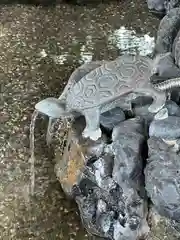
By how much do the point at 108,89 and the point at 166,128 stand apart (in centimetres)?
29

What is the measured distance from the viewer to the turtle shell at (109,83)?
2137mm

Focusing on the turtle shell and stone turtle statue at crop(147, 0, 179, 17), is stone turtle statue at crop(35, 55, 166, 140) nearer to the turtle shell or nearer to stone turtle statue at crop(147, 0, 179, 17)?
the turtle shell

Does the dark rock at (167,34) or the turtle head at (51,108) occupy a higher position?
the dark rock at (167,34)

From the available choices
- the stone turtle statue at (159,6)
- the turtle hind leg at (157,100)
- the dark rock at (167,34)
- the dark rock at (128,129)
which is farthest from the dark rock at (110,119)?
the stone turtle statue at (159,6)

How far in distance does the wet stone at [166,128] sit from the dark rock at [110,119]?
19 cm

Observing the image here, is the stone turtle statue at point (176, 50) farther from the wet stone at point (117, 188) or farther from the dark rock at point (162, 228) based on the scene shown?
the dark rock at point (162, 228)

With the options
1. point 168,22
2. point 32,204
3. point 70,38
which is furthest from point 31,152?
point 70,38

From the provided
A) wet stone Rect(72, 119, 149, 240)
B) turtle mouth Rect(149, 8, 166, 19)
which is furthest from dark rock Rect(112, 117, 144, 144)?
turtle mouth Rect(149, 8, 166, 19)

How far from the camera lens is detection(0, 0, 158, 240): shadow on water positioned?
2322 mm

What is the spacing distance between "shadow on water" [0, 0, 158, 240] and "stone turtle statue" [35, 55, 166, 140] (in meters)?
0.42

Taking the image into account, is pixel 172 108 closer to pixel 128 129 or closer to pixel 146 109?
pixel 146 109

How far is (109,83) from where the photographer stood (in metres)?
2.15

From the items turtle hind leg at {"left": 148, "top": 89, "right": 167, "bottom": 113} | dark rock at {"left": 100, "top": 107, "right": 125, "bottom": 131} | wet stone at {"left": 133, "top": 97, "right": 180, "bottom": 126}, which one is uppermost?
turtle hind leg at {"left": 148, "top": 89, "right": 167, "bottom": 113}

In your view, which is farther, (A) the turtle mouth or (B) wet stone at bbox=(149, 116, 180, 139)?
(A) the turtle mouth
